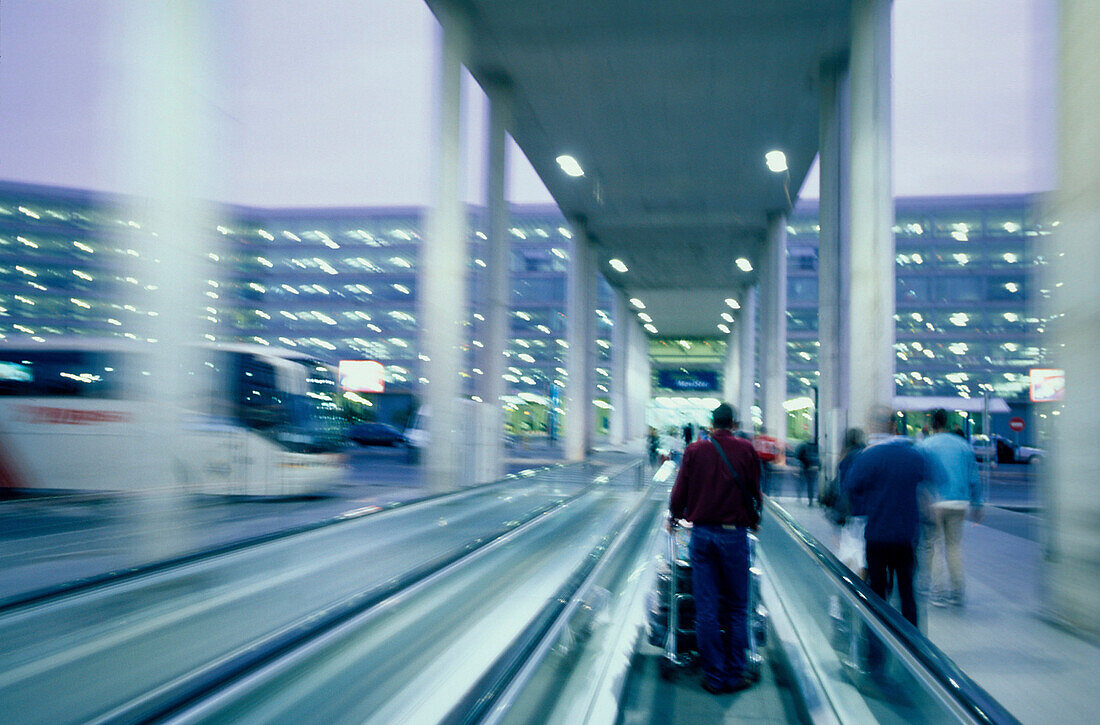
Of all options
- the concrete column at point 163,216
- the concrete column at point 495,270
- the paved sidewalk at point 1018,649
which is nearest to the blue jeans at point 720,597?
the paved sidewalk at point 1018,649

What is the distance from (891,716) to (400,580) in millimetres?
3830

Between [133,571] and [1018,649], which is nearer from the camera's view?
[1018,649]

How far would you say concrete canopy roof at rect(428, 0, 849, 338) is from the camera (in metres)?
14.0

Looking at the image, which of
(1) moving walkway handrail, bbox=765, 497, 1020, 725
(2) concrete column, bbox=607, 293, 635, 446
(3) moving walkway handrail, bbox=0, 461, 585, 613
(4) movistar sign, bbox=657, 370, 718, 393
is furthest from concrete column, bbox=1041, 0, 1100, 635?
(4) movistar sign, bbox=657, 370, 718, 393

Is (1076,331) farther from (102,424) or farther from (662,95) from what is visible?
(102,424)

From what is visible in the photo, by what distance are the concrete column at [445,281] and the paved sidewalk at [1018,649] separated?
30.6ft

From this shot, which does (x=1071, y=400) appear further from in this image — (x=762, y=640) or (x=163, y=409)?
(x=163, y=409)

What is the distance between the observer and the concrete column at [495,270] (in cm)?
1716

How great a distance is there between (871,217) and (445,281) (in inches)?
297

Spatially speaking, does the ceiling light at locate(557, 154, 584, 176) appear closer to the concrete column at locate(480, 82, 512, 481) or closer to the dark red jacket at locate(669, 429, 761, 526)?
the concrete column at locate(480, 82, 512, 481)

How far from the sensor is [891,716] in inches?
144

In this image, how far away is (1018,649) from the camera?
5.45 meters

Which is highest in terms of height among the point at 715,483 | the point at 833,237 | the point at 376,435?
Answer: the point at 833,237

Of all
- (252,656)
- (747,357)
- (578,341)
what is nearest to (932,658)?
(252,656)
